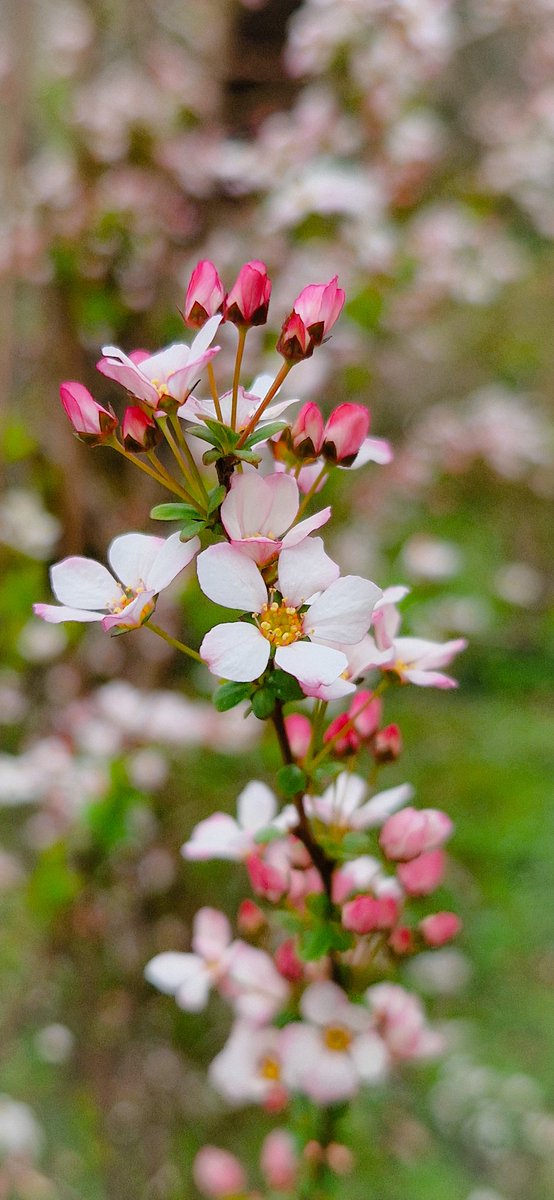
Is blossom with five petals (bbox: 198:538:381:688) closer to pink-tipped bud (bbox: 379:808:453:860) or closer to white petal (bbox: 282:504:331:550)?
white petal (bbox: 282:504:331:550)

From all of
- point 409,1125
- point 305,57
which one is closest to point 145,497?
point 305,57

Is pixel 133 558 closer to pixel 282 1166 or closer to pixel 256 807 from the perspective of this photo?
pixel 256 807

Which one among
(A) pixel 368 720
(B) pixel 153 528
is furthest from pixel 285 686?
(B) pixel 153 528

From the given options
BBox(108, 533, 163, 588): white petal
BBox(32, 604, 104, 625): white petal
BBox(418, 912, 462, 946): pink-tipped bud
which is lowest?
BBox(418, 912, 462, 946): pink-tipped bud

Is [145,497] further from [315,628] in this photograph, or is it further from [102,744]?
[315,628]

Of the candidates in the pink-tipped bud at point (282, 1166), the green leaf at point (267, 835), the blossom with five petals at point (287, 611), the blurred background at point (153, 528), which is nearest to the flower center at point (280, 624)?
the blossom with five petals at point (287, 611)

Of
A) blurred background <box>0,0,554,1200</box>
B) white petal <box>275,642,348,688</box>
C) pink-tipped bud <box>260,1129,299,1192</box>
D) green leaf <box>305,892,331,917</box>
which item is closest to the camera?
white petal <box>275,642,348,688</box>

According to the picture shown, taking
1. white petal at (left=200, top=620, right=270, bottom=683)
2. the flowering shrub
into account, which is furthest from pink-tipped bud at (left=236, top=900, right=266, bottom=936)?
white petal at (left=200, top=620, right=270, bottom=683)
